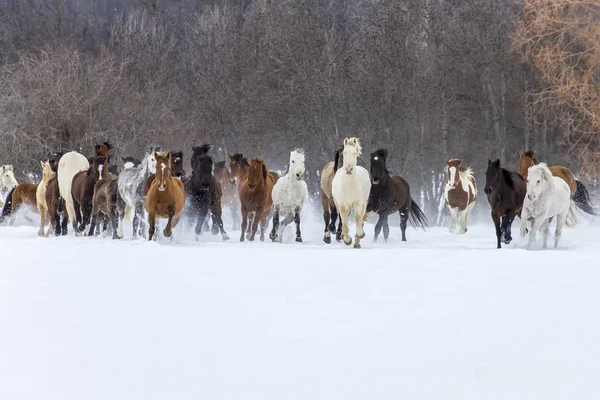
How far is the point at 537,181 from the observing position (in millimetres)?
17031

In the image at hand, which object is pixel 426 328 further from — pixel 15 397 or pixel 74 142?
pixel 74 142

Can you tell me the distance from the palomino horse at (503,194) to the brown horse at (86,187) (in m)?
8.25

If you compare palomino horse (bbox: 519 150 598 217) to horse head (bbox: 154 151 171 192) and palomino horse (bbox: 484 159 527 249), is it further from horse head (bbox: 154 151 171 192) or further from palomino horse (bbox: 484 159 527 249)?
horse head (bbox: 154 151 171 192)

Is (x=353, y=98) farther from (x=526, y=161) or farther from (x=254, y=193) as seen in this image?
(x=254, y=193)

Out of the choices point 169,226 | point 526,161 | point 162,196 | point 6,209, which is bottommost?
point 169,226

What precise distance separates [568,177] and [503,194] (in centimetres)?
389

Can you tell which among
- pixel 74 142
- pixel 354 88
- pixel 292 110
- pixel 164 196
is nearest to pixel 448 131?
pixel 354 88

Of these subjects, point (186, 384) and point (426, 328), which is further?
point (426, 328)

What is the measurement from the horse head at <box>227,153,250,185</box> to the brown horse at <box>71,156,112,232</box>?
303cm

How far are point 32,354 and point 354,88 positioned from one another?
30.1m

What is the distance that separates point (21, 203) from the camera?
83.7 ft

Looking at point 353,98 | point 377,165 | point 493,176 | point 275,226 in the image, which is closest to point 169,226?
point 275,226

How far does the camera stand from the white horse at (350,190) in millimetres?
16984

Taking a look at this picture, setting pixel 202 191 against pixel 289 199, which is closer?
pixel 289 199
